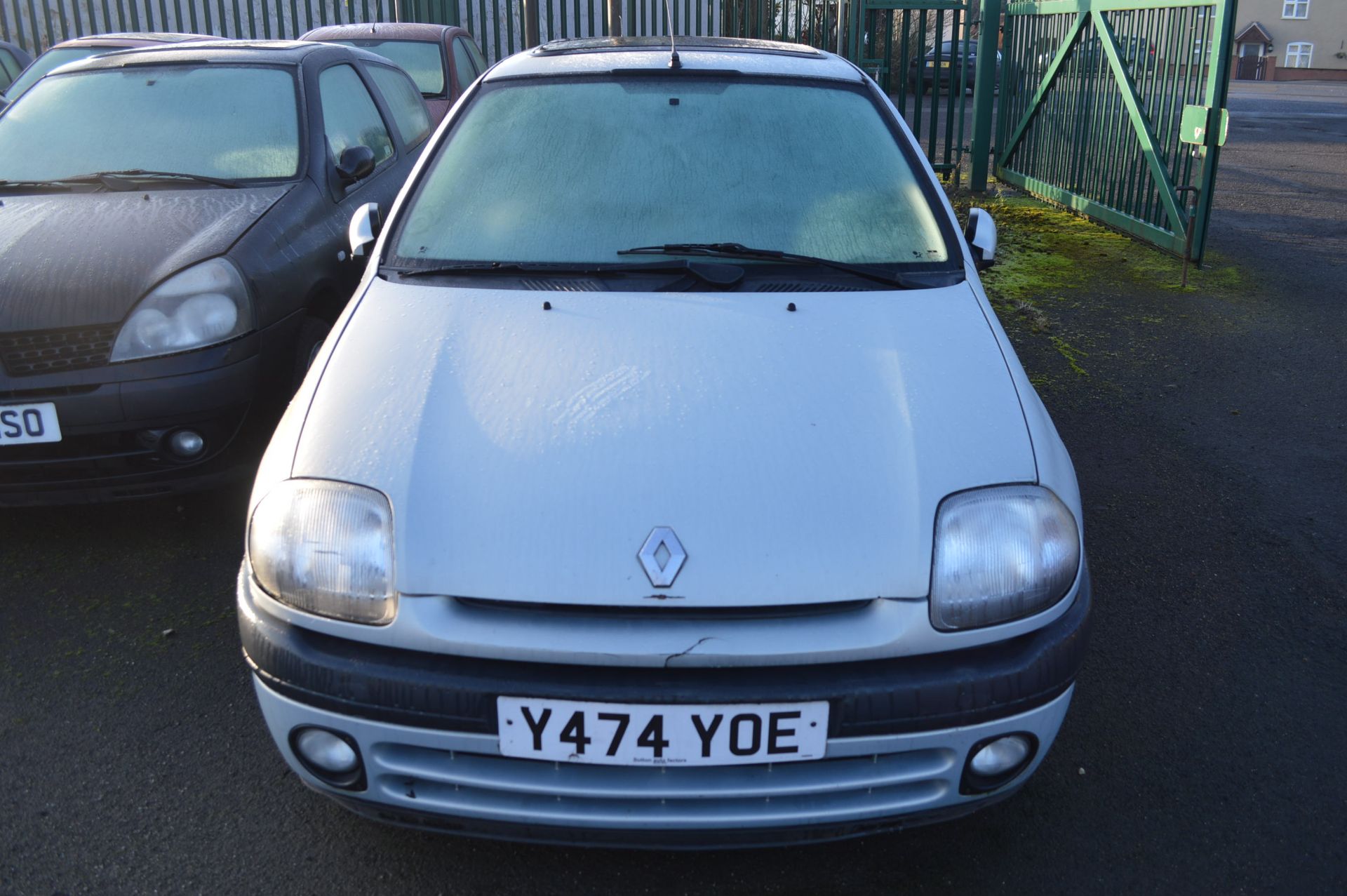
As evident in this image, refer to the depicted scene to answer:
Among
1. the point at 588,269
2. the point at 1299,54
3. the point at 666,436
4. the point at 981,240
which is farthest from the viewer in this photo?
the point at 1299,54

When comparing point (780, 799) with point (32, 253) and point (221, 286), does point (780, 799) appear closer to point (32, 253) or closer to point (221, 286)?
point (221, 286)

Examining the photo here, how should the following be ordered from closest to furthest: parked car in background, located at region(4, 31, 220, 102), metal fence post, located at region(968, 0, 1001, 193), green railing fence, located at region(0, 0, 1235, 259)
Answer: green railing fence, located at region(0, 0, 1235, 259)
parked car in background, located at region(4, 31, 220, 102)
metal fence post, located at region(968, 0, 1001, 193)

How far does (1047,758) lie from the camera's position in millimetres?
2605

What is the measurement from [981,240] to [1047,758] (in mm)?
1444

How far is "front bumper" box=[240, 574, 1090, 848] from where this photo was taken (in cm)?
186

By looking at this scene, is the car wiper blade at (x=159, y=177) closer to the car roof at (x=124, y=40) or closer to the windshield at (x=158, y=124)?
the windshield at (x=158, y=124)

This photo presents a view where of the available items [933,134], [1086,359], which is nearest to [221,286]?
[1086,359]

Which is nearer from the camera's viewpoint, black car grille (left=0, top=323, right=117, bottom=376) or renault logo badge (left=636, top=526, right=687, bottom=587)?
renault logo badge (left=636, top=526, right=687, bottom=587)

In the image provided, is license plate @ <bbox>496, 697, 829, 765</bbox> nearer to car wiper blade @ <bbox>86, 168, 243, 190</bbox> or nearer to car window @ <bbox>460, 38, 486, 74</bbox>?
car wiper blade @ <bbox>86, 168, 243, 190</bbox>

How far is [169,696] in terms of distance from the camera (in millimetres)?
2803

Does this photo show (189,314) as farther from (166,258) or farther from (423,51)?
(423,51)

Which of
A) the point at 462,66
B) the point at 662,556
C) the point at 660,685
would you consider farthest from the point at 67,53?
the point at 660,685

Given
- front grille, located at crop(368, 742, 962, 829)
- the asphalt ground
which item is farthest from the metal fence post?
front grille, located at crop(368, 742, 962, 829)

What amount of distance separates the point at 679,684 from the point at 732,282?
1.14 metres
